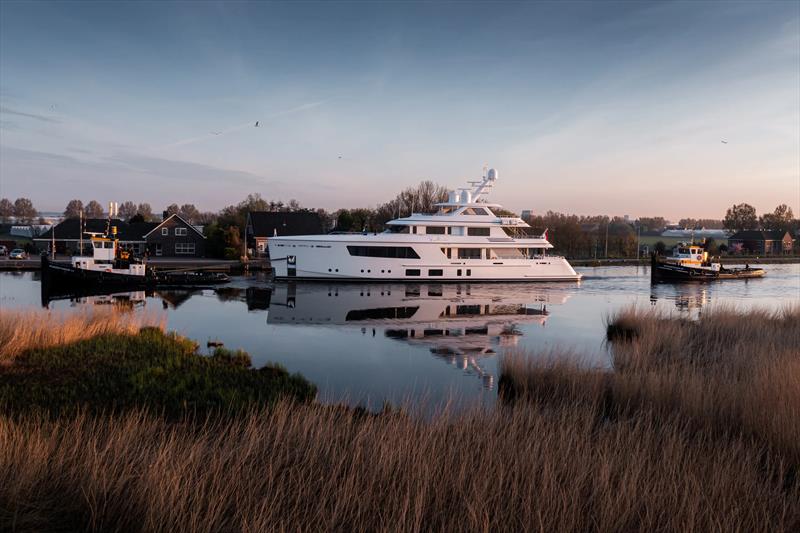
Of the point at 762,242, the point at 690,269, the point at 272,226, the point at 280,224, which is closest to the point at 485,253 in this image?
the point at 690,269

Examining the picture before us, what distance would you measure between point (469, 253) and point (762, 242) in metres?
75.6

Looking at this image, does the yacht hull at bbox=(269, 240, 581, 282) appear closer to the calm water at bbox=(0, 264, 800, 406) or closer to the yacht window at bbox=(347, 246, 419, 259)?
the yacht window at bbox=(347, 246, 419, 259)

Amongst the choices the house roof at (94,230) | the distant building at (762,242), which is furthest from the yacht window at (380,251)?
the distant building at (762,242)

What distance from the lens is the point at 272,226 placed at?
196ft

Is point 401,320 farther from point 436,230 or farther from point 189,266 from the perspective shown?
point 189,266

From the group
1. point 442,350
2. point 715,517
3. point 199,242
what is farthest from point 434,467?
point 199,242

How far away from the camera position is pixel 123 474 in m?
5.34

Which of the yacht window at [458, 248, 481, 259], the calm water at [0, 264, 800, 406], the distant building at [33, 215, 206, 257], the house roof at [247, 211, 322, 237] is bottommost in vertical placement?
the calm water at [0, 264, 800, 406]

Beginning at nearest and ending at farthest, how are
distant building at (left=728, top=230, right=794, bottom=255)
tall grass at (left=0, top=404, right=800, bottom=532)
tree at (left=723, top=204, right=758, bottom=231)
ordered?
tall grass at (left=0, top=404, right=800, bottom=532) → distant building at (left=728, top=230, right=794, bottom=255) → tree at (left=723, top=204, right=758, bottom=231)

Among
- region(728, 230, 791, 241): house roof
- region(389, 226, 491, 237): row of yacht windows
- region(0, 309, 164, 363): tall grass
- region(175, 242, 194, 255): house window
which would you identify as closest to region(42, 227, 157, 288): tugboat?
region(0, 309, 164, 363): tall grass

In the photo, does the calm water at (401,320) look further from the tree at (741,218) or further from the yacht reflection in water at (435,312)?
the tree at (741,218)

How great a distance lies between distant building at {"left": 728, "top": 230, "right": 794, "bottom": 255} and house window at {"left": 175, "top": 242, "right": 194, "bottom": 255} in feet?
277

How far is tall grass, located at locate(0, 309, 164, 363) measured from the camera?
43.5 feet

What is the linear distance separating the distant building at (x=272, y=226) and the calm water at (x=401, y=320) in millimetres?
18388
